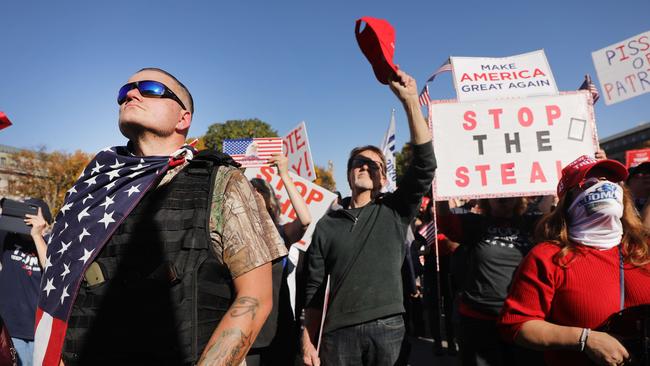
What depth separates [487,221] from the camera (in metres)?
3.64

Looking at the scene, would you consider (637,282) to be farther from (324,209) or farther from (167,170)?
(324,209)

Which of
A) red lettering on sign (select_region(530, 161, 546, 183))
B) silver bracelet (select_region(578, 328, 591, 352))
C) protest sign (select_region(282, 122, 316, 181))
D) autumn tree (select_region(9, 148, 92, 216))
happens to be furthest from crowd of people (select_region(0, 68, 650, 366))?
autumn tree (select_region(9, 148, 92, 216))

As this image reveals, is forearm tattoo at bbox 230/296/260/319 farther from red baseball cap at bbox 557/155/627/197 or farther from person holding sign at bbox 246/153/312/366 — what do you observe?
red baseball cap at bbox 557/155/627/197

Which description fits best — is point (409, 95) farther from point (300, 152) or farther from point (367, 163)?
point (300, 152)

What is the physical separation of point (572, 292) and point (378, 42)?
1.48 meters

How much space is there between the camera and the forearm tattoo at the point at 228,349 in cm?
138

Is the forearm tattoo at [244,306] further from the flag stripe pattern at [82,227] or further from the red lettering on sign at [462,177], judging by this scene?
the red lettering on sign at [462,177]

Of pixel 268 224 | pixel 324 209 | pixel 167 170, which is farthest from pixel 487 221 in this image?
pixel 167 170

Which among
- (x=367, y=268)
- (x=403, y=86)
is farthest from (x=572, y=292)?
(x=403, y=86)

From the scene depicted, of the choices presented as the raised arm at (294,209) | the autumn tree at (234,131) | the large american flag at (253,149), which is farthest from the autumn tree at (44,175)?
the raised arm at (294,209)

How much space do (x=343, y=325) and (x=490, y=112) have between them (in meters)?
2.67

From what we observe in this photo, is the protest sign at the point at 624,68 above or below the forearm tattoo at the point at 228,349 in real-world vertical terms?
above

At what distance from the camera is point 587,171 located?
2.26 m

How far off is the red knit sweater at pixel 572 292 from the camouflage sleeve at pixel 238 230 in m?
1.25
